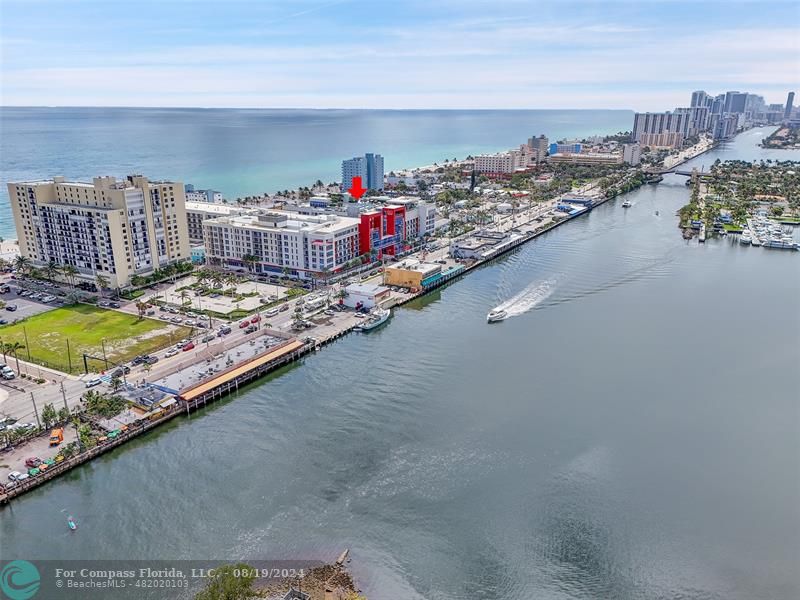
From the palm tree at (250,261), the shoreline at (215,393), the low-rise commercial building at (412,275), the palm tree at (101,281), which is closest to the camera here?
the shoreline at (215,393)

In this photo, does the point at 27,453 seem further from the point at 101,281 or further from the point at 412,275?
the point at 412,275

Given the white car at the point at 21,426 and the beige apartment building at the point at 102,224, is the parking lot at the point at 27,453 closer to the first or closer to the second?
the white car at the point at 21,426

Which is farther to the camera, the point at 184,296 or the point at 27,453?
the point at 184,296

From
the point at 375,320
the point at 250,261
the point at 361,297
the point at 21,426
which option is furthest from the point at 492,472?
the point at 250,261

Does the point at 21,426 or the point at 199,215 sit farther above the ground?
the point at 199,215

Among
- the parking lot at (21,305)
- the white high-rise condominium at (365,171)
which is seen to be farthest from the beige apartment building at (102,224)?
the white high-rise condominium at (365,171)

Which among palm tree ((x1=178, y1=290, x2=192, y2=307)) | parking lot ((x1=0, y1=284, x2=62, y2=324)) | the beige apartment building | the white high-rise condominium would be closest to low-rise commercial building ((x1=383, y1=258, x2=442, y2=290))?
palm tree ((x1=178, y1=290, x2=192, y2=307))
